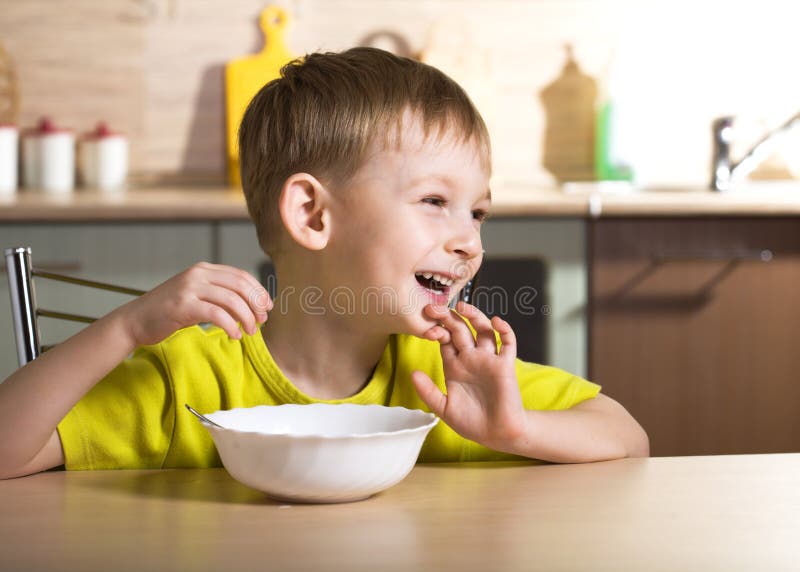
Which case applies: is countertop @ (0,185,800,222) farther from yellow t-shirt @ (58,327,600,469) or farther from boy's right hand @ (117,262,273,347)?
boy's right hand @ (117,262,273,347)

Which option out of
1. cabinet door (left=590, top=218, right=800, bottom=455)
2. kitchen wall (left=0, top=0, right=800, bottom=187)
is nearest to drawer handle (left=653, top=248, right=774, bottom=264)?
cabinet door (left=590, top=218, right=800, bottom=455)

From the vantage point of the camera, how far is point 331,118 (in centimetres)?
121

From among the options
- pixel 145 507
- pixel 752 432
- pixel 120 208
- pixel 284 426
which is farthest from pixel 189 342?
pixel 752 432

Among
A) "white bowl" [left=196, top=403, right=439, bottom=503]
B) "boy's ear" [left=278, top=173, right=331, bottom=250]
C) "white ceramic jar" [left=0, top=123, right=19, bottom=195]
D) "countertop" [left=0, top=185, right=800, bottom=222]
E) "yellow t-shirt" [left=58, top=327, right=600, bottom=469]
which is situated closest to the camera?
"white bowl" [left=196, top=403, right=439, bottom=503]

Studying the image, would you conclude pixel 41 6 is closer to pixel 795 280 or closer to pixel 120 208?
pixel 120 208

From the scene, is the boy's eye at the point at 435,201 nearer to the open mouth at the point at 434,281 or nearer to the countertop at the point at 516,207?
the open mouth at the point at 434,281

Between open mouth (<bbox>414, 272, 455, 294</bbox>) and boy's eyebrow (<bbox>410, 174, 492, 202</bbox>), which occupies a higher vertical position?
boy's eyebrow (<bbox>410, 174, 492, 202</bbox>)

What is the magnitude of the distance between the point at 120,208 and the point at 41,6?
0.93 meters

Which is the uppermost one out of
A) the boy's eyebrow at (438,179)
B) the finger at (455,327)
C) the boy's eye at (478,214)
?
the boy's eyebrow at (438,179)

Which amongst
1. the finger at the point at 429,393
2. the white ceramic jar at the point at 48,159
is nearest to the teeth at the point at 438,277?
the finger at the point at 429,393

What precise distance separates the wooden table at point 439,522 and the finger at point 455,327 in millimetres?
121

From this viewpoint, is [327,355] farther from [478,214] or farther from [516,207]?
[516,207]

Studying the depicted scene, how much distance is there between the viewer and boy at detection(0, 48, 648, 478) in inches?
39.8

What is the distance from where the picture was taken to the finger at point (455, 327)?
99 cm
